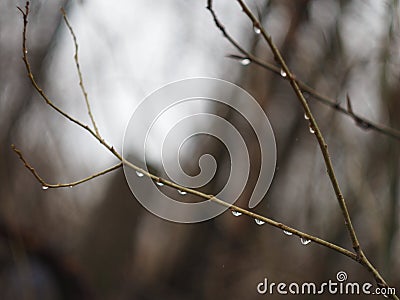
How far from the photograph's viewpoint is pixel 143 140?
3.17m

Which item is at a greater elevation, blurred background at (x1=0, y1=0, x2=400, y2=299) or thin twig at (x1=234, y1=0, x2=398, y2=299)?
blurred background at (x1=0, y1=0, x2=400, y2=299)

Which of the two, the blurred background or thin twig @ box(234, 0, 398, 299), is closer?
thin twig @ box(234, 0, 398, 299)

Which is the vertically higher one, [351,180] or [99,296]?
[351,180]

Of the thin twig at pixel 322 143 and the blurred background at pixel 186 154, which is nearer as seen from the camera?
the thin twig at pixel 322 143

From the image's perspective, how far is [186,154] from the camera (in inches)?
131

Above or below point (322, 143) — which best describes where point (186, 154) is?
above

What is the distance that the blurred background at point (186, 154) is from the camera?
9.59 feet

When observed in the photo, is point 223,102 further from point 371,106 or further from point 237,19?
point 371,106

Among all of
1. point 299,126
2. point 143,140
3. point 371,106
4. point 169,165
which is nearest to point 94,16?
point 143,140

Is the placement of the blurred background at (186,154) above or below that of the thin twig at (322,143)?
above

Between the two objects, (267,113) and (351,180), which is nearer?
(351,180)

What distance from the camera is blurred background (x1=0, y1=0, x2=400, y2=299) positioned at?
2924 millimetres

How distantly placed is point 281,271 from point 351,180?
3.26ft

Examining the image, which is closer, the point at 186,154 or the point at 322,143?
the point at 322,143
